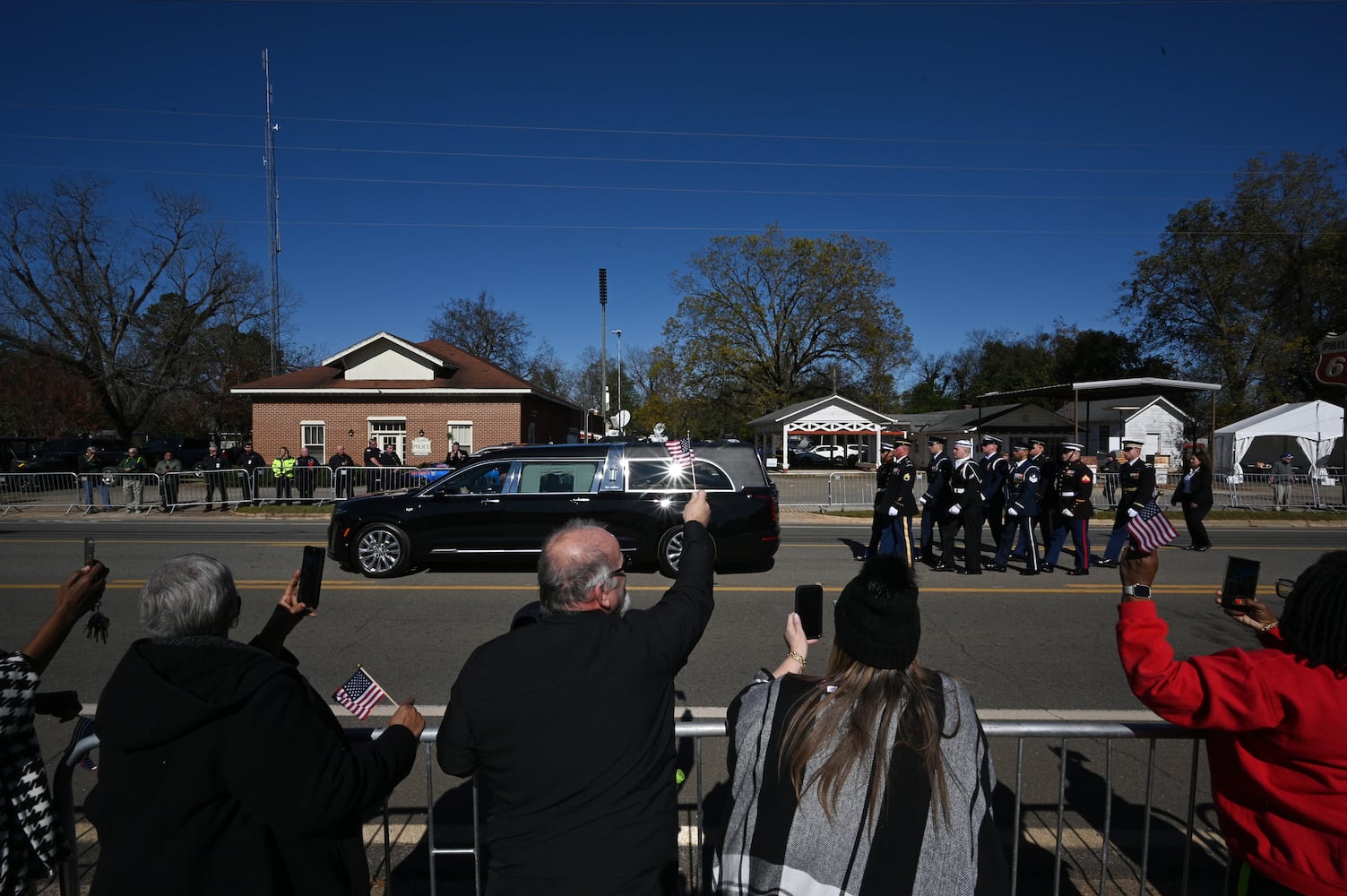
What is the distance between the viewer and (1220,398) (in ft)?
154

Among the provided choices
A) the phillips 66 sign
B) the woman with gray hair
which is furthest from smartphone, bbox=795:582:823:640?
the phillips 66 sign

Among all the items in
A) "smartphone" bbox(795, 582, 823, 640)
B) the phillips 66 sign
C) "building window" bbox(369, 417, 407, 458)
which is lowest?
"smartphone" bbox(795, 582, 823, 640)

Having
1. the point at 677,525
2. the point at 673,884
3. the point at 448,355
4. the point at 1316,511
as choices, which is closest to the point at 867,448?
the point at 448,355

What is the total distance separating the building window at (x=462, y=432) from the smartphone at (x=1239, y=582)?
96.3 ft

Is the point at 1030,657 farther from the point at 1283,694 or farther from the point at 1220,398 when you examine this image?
the point at 1220,398

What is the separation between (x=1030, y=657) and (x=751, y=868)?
5753 mm

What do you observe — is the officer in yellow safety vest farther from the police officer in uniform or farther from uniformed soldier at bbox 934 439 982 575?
uniformed soldier at bbox 934 439 982 575

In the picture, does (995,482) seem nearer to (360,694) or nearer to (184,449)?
(360,694)

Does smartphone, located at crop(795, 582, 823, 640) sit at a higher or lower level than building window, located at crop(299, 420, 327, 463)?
lower

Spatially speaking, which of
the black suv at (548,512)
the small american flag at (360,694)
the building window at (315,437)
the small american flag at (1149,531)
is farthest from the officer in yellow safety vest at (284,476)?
the small american flag at (1149,531)

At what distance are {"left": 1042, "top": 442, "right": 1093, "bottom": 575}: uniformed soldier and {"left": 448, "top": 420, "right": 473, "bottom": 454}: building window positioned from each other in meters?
23.3

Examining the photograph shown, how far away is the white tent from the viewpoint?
35.1 meters

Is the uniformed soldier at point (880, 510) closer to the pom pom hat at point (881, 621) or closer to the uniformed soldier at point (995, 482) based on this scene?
the uniformed soldier at point (995, 482)

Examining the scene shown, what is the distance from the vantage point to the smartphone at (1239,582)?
248 cm
